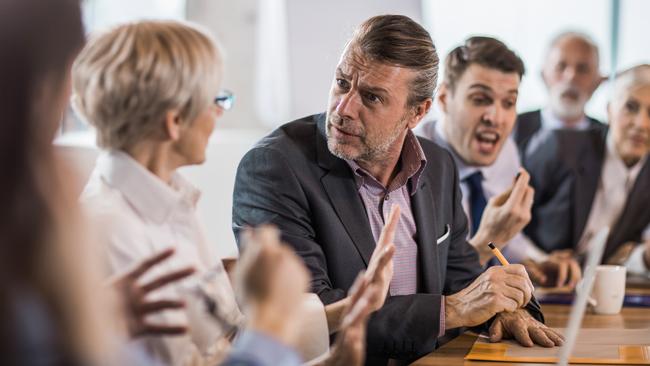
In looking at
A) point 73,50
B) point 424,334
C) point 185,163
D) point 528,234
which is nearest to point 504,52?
point 528,234

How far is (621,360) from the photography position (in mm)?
2086

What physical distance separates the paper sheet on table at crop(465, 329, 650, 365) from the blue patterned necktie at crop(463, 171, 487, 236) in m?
0.97

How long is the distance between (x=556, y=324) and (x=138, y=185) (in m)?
1.31

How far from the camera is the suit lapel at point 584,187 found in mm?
4023

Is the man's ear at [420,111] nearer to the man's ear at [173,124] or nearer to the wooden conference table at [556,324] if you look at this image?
the wooden conference table at [556,324]

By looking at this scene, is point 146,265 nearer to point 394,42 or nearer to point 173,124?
point 173,124

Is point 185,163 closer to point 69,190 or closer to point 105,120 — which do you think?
point 105,120

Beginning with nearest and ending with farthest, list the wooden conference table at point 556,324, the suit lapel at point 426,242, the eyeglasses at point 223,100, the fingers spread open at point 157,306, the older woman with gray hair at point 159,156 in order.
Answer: the fingers spread open at point 157,306 → the older woman with gray hair at point 159,156 → the eyeglasses at point 223,100 → the wooden conference table at point 556,324 → the suit lapel at point 426,242

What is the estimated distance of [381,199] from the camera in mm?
2631

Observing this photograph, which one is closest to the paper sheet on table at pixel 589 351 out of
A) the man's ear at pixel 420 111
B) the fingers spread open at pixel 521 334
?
the fingers spread open at pixel 521 334

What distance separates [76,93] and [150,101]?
5.5 inches

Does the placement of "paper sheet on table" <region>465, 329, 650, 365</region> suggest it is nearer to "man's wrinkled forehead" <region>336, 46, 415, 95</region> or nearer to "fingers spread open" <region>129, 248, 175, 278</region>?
"man's wrinkled forehead" <region>336, 46, 415, 95</region>

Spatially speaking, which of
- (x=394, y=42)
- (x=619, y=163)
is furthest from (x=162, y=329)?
(x=619, y=163)

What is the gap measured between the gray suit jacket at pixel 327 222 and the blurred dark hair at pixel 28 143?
127 cm
